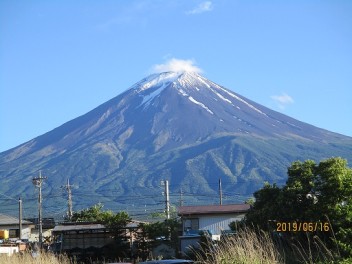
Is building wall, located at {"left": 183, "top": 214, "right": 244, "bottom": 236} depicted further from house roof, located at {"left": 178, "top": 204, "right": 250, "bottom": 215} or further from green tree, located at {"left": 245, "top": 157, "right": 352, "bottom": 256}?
green tree, located at {"left": 245, "top": 157, "right": 352, "bottom": 256}

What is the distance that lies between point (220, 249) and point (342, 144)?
188 m

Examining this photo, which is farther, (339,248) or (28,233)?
(28,233)

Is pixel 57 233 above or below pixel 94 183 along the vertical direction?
below

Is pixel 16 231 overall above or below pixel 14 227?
below

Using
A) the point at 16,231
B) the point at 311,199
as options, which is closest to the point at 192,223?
the point at 311,199

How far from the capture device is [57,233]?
37375mm

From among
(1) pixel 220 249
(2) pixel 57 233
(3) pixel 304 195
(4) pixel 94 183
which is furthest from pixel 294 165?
(4) pixel 94 183

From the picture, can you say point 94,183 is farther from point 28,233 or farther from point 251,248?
point 251,248

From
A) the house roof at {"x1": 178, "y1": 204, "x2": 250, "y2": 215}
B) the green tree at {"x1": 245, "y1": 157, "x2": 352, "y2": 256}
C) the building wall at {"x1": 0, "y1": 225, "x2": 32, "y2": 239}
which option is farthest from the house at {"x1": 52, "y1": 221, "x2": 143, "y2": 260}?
the building wall at {"x1": 0, "y1": 225, "x2": 32, "y2": 239}
